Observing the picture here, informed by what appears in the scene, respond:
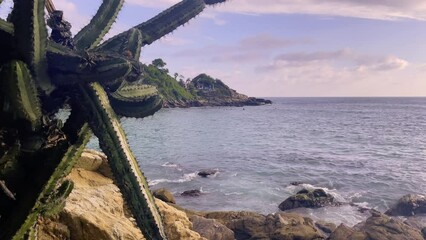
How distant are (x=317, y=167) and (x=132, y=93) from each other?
111 feet

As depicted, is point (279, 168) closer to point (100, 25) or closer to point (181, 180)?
point (181, 180)

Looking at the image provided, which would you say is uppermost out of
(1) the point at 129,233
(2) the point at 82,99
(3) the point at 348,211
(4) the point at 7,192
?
(2) the point at 82,99

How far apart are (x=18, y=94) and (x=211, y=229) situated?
11.8m

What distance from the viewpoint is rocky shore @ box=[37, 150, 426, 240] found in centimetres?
549

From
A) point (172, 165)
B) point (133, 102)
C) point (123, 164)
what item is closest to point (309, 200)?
point (172, 165)

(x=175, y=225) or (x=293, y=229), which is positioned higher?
(x=175, y=225)

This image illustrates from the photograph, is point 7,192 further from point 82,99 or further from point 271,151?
point 271,151

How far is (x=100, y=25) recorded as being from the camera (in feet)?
17.7

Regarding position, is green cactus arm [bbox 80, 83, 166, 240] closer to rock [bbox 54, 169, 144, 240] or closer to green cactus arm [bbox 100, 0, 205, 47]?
rock [bbox 54, 169, 144, 240]

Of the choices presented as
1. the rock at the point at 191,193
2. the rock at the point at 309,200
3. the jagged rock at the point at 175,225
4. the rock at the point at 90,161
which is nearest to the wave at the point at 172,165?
the rock at the point at 191,193

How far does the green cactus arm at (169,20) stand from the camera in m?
5.69

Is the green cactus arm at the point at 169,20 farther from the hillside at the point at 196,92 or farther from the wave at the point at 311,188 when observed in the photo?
the hillside at the point at 196,92

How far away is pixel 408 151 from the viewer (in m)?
51.0

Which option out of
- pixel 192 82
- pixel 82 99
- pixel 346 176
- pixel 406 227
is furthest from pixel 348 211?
pixel 192 82
